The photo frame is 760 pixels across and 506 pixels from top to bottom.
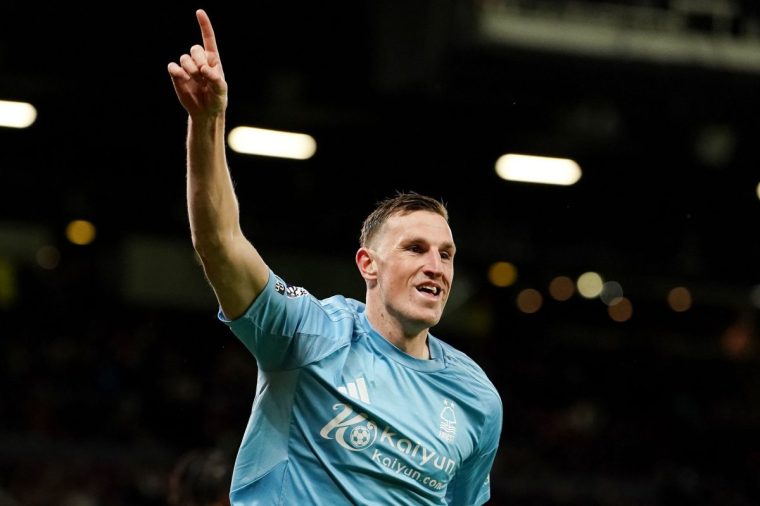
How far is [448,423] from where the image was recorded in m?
3.78

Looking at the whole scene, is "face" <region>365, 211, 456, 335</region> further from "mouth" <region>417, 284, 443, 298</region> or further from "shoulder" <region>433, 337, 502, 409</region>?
"shoulder" <region>433, 337, 502, 409</region>

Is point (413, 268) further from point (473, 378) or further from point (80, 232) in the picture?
point (80, 232)

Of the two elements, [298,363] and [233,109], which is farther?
[233,109]

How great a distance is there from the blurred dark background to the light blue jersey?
7.46m

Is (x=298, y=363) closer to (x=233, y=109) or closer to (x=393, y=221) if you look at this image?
(x=393, y=221)

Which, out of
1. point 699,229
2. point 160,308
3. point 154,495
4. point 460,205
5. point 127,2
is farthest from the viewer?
Result: point 160,308

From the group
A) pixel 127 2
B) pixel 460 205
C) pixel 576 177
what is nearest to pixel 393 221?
pixel 127 2

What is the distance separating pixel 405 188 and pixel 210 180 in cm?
1093

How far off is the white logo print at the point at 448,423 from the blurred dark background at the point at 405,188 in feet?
24.1


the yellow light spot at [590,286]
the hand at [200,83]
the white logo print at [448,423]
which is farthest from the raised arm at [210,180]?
the yellow light spot at [590,286]

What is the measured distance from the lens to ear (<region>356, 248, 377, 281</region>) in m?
3.99

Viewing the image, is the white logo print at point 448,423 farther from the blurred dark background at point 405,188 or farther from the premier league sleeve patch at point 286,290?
the blurred dark background at point 405,188

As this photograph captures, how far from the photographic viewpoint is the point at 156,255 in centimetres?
2059

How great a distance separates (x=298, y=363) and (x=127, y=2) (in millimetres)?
8112
